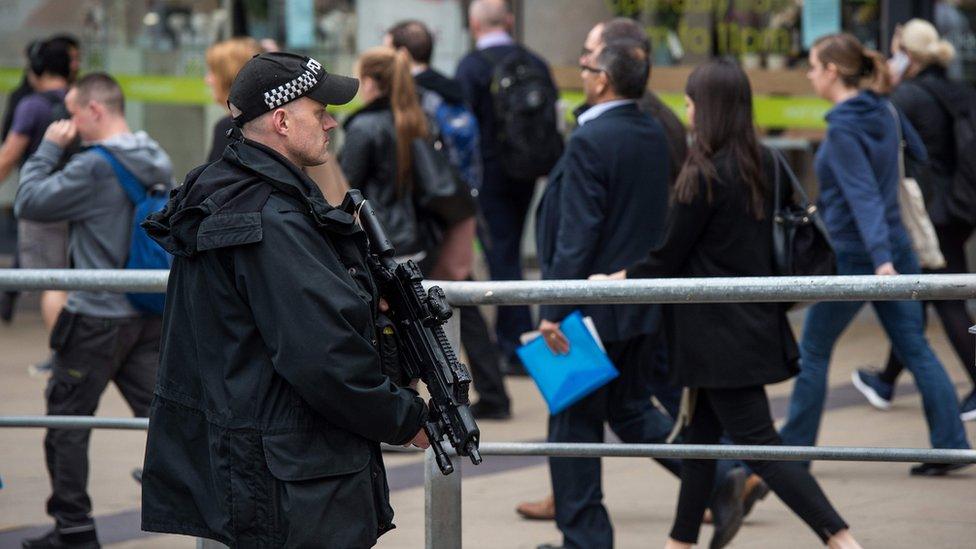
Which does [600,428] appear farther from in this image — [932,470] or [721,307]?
[932,470]

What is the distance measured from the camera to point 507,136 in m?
8.91

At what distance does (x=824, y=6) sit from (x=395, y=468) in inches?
231

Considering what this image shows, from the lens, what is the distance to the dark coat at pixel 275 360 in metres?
3.24

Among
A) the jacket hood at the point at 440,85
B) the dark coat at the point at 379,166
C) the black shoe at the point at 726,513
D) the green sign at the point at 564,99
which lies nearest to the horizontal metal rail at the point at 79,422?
the black shoe at the point at 726,513

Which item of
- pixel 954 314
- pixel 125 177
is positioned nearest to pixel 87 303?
pixel 125 177

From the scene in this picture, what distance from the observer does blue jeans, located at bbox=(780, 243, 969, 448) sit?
6.34 m

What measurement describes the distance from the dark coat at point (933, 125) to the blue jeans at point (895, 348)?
1101 mm

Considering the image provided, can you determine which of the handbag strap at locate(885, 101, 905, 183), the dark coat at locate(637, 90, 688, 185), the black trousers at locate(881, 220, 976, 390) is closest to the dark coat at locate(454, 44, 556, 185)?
the black trousers at locate(881, 220, 976, 390)

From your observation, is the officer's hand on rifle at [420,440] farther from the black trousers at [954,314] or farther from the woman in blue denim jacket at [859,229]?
the black trousers at [954,314]

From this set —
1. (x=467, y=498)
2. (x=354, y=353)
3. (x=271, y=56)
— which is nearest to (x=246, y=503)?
(x=354, y=353)

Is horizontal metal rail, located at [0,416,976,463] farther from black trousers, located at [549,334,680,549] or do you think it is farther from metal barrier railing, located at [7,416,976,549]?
black trousers, located at [549,334,680,549]

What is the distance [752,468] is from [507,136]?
4.08 m

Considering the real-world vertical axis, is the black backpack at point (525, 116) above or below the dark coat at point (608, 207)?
below

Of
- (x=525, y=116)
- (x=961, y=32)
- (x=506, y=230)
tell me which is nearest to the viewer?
(x=525, y=116)
